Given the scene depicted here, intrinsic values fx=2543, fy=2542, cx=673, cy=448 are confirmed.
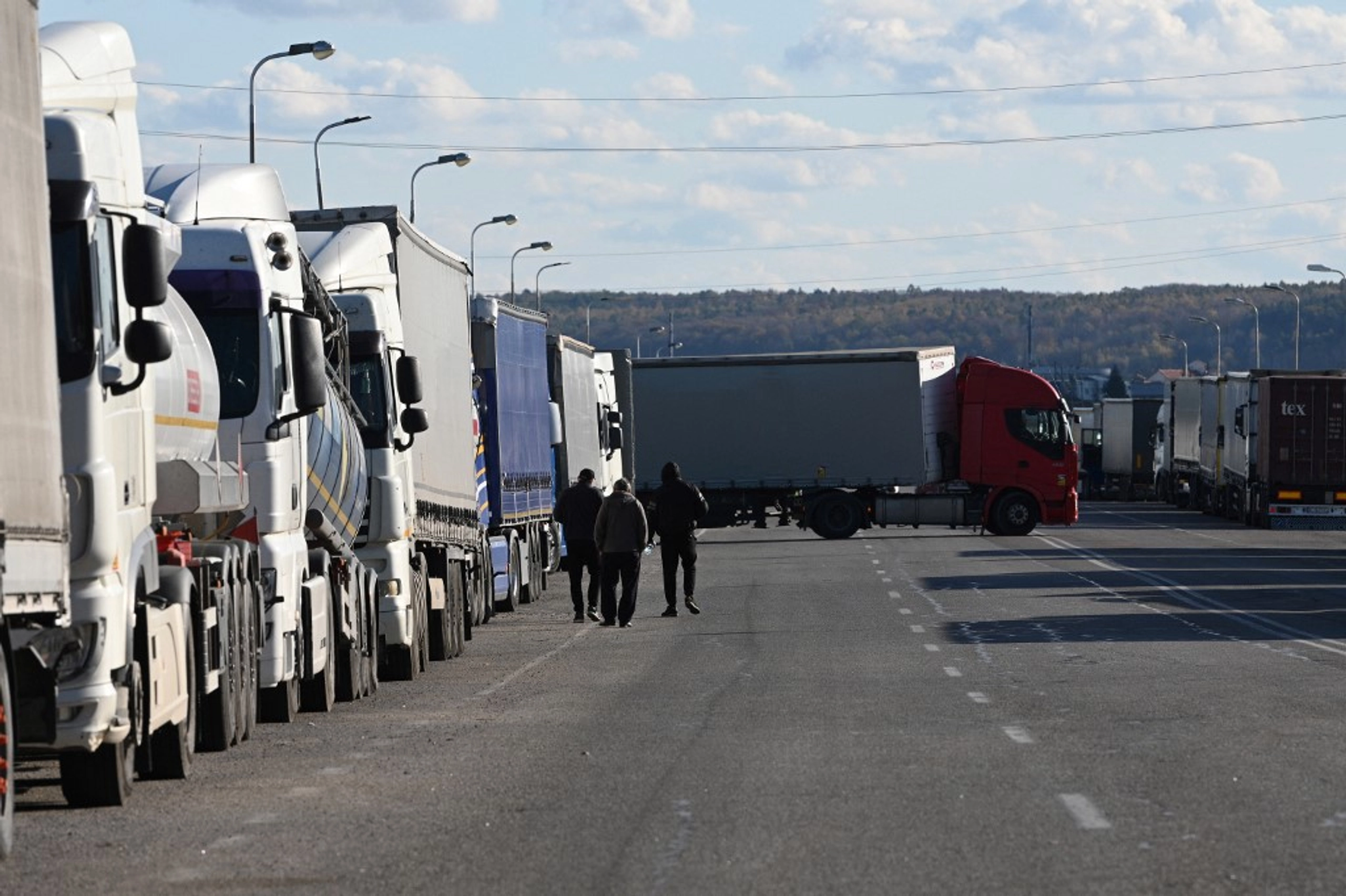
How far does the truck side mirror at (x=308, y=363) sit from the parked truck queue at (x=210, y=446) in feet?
0.06

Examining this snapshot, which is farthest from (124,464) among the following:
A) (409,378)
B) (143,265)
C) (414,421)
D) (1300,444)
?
(1300,444)

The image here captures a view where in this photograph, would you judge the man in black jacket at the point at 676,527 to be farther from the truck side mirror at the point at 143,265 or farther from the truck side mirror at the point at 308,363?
the truck side mirror at the point at 143,265

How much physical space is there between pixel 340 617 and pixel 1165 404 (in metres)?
66.6

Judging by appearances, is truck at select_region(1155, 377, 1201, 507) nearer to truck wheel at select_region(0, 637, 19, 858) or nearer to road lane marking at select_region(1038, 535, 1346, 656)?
road lane marking at select_region(1038, 535, 1346, 656)

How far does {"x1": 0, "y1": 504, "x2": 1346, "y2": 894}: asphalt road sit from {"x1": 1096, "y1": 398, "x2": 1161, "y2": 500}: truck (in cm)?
6258

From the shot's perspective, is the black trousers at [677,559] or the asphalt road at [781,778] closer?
the asphalt road at [781,778]

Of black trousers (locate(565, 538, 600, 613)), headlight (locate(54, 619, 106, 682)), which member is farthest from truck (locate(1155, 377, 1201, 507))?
headlight (locate(54, 619, 106, 682))

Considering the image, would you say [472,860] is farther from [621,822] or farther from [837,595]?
[837,595]

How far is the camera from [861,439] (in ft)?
174

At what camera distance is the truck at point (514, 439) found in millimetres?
28891

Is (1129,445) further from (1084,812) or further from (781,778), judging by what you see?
(1084,812)

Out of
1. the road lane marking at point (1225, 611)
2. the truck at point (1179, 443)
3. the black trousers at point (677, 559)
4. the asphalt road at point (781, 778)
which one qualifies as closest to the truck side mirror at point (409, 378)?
the asphalt road at point (781, 778)

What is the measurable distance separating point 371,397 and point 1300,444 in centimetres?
4039

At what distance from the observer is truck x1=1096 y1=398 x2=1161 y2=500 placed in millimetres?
87000
